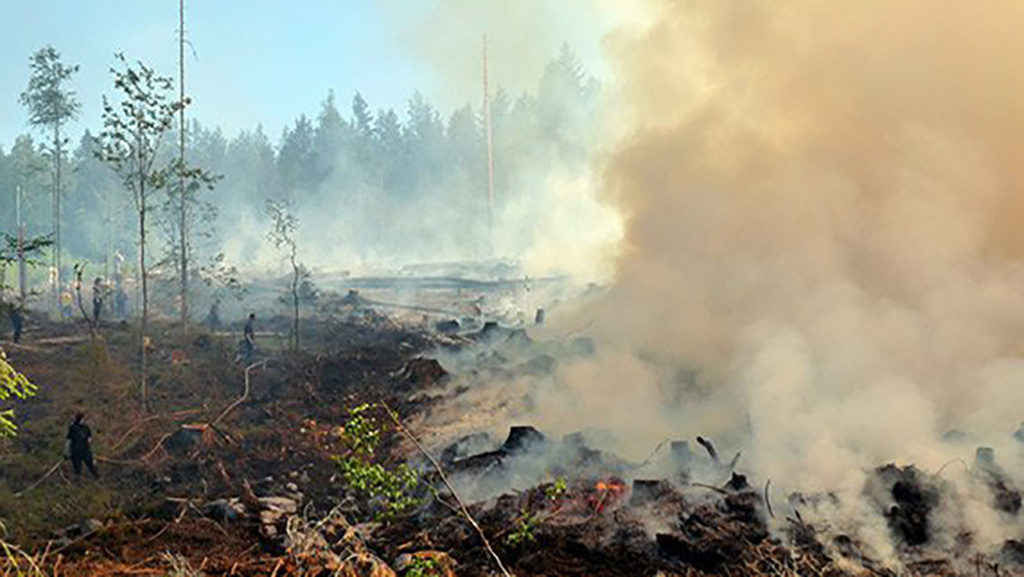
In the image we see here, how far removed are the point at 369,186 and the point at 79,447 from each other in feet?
214

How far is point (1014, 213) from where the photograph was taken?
14172mm

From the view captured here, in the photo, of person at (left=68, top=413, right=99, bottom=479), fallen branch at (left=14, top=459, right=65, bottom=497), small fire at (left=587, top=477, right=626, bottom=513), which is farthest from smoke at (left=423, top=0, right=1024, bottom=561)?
fallen branch at (left=14, top=459, right=65, bottom=497)

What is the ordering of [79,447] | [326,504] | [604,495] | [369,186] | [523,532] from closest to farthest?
[523,532] < [604,495] < [326,504] < [79,447] < [369,186]

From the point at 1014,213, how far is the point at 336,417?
1373 centimetres

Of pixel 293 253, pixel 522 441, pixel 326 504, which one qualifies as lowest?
pixel 326 504

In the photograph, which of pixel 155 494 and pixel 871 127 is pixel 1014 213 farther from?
pixel 155 494

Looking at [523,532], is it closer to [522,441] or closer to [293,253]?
[522,441]

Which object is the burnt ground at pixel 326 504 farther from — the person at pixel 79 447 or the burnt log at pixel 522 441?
the person at pixel 79 447

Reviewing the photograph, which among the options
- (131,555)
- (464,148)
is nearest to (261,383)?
(131,555)

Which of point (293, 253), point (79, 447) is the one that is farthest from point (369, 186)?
point (79, 447)

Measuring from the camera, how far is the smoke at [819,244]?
11625mm

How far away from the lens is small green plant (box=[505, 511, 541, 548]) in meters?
9.08

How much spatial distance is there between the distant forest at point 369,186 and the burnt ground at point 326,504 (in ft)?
140

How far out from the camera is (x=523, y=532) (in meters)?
9.12
